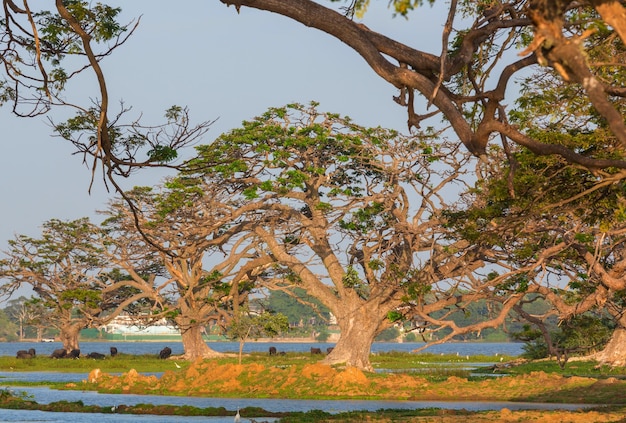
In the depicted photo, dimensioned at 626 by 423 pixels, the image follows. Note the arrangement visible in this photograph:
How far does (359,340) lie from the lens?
44.5 meters

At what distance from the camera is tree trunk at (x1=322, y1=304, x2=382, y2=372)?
145 ft

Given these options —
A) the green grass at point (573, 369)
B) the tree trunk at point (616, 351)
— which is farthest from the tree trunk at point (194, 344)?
the tree trunk at point (616, 351)

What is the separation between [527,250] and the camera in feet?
94.2

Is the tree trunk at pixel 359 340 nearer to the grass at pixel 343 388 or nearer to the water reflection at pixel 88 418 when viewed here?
the grass at pixel 343 388

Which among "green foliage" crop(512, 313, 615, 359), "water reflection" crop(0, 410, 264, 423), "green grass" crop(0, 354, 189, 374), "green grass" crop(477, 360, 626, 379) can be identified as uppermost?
"green grass" crop(0, 354, 189, 374)

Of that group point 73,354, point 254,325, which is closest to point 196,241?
point 254,325

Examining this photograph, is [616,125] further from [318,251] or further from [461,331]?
[318,251]

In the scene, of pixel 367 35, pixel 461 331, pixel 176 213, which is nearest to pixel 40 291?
pixel 176 213

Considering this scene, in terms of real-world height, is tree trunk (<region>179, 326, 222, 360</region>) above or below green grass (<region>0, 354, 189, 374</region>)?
above

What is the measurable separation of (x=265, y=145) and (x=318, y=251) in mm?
5654

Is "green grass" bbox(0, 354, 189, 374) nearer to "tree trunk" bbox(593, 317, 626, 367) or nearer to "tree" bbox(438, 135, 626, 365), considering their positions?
"tree trunk" bbox(593, 317, 626, 367)

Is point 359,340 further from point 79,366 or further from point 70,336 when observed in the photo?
point 70,336

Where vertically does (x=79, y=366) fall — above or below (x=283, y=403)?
above

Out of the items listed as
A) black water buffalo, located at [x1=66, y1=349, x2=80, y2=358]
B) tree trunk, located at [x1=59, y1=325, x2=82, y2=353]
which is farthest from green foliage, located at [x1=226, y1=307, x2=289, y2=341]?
black water buffalo, located at [x1=66, y1=349, x2=80, y2=358]
